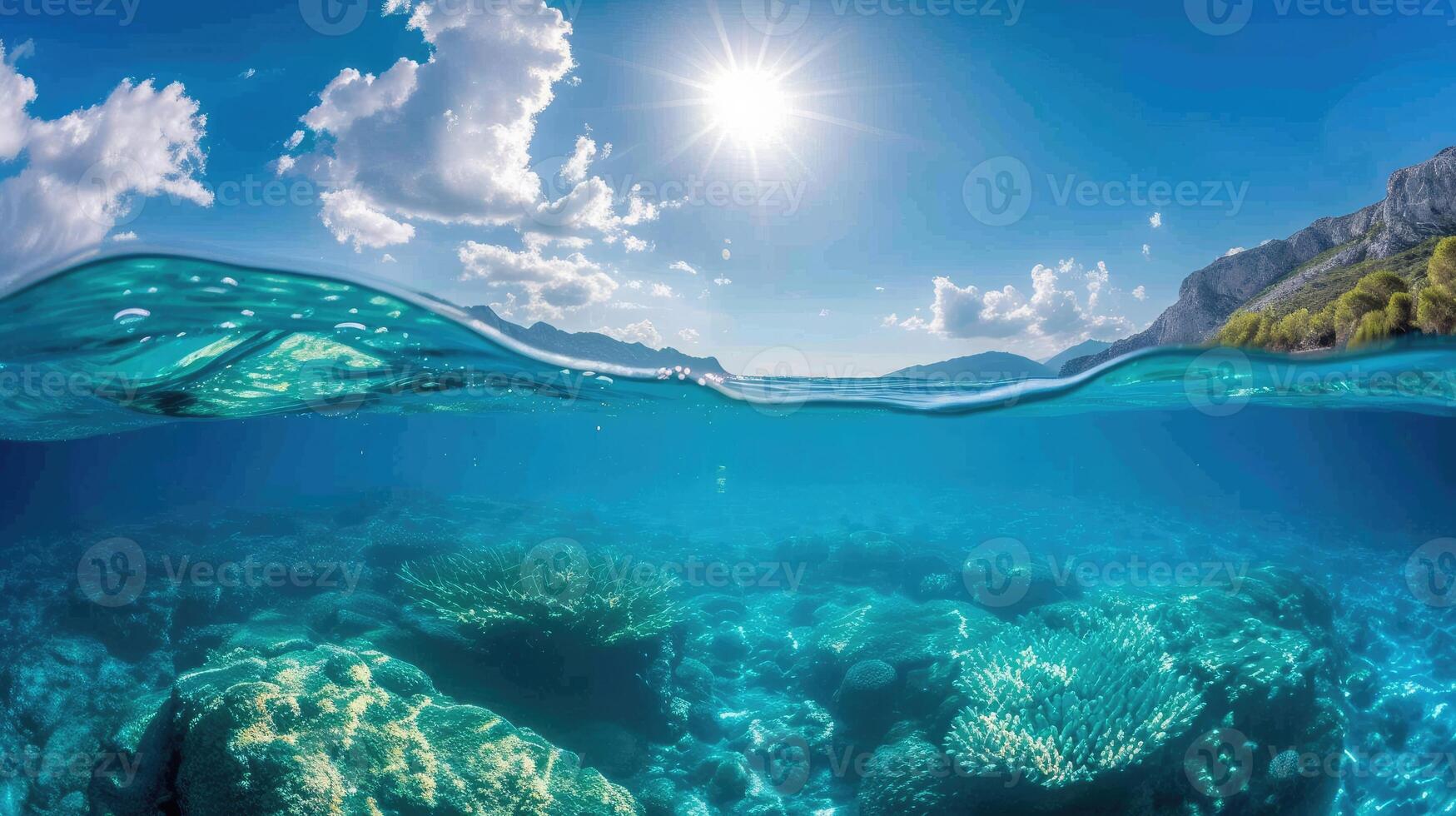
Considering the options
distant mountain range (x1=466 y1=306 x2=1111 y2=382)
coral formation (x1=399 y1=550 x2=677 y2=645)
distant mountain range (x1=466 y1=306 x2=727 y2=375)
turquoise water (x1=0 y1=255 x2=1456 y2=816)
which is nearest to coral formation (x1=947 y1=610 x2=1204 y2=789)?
turquoise water (x1=0 y1=255 x2=1456 y2=816)

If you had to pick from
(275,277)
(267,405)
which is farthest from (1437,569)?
(267,405)

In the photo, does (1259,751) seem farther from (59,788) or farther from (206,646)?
(206,646)

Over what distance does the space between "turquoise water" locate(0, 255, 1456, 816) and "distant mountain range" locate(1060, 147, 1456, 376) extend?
311 centimetres

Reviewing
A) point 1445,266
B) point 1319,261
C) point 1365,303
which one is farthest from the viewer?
point 1319,261

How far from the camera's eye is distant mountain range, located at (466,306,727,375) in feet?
34.3

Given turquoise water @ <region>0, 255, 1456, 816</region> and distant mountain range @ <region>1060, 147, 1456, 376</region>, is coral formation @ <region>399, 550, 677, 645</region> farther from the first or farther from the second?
distant mountain range @ <region>1060, 147, 1456, 376</region>

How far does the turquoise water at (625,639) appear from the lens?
6043 mm

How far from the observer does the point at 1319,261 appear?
20266 mm

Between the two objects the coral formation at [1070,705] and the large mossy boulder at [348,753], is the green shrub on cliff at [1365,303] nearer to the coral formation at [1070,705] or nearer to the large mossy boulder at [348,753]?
the coral formation at [1070,705]

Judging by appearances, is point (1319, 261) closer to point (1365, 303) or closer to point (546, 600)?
point (1365, 303)

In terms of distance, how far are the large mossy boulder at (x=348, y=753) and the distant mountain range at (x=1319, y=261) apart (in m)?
13.5

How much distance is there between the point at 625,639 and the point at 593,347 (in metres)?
6.89

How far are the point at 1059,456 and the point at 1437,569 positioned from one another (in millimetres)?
99656

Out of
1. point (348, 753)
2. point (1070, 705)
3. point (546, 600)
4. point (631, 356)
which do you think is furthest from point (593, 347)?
point (1070, 705)
